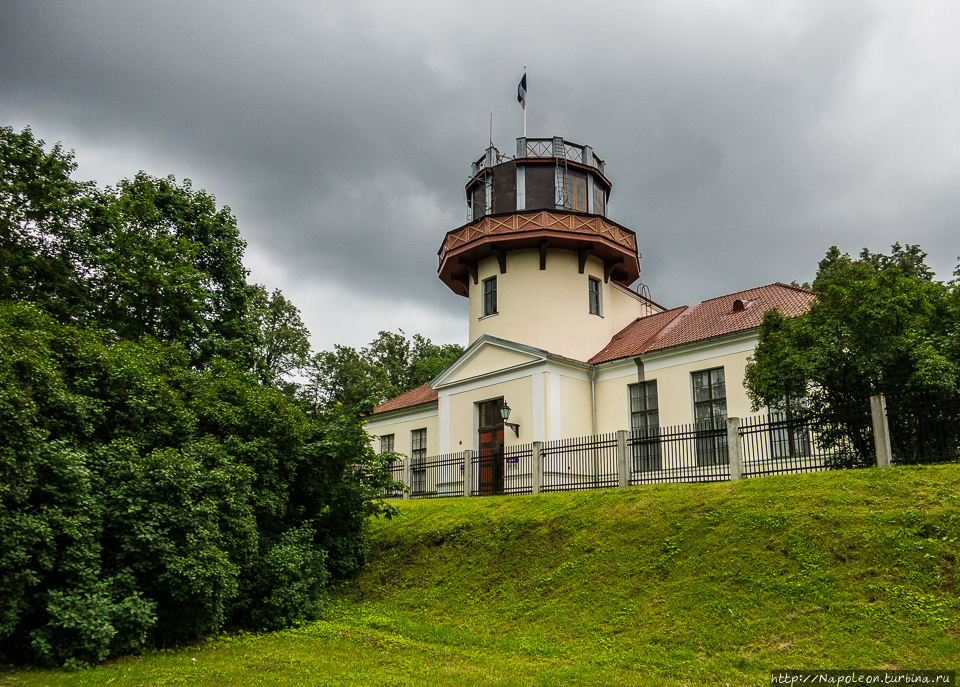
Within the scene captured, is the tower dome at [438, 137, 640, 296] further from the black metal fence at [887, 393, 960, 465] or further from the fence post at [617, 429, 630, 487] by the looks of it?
the black metal fence at [887, 393, 960, 465]

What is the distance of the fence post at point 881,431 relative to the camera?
12.0 meters

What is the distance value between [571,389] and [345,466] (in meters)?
10.8

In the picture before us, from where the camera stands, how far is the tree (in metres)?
12.3

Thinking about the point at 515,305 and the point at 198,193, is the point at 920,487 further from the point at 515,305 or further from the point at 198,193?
the point at 198,193

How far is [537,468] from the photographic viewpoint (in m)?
17.4

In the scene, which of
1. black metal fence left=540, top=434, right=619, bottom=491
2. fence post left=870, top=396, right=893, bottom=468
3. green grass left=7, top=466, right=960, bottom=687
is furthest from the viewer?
black metal fence left=540, top=434, right=619, bottom=491

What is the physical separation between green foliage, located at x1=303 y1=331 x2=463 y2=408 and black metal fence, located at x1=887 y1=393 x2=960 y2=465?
3257cm

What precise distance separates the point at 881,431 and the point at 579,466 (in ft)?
26.5

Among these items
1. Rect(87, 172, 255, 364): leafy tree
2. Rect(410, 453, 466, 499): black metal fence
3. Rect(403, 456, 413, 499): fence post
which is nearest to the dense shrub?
Rect(87, 172, 255, 364): leafy tree

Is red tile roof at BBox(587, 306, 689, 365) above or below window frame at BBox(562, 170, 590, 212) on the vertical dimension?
below

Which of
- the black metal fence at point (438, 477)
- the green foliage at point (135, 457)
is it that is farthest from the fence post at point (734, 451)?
the black metal fence at point (438, 477)

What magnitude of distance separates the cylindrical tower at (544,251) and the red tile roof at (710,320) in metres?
1.42

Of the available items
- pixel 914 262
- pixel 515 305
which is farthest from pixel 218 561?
pixel 914 262

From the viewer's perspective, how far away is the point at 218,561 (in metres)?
10.1
